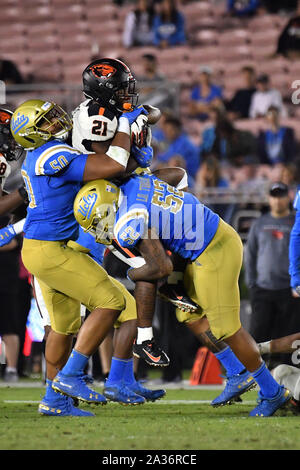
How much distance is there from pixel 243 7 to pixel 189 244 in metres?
9.32

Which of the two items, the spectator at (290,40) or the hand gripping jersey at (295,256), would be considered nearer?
the hand gripping jersey at (295,256)

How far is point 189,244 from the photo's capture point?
484cm

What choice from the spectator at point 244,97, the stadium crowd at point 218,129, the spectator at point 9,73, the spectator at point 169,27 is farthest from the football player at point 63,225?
the spectator at point 169,27

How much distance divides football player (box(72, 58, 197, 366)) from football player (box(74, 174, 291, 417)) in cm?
15

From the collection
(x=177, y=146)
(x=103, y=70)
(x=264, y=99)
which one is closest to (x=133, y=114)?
(x=103, y=70)

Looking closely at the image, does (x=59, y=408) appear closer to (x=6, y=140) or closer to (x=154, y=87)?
(x=6, y=140)

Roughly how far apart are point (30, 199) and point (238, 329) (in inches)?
56.0

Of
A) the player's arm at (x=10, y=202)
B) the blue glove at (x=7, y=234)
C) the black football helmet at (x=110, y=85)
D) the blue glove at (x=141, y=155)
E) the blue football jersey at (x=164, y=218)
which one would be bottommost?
the blue glove at (x=7, y=234)

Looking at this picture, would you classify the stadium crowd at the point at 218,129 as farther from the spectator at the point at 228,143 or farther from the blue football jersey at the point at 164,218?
the blue football jersey at the point at 164,218

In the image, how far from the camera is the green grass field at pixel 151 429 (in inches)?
153

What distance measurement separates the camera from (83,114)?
200 inches

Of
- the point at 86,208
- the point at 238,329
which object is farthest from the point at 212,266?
the point at 86,208

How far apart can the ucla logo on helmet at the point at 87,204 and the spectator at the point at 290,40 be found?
804cm

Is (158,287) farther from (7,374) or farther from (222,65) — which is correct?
(222,65)
